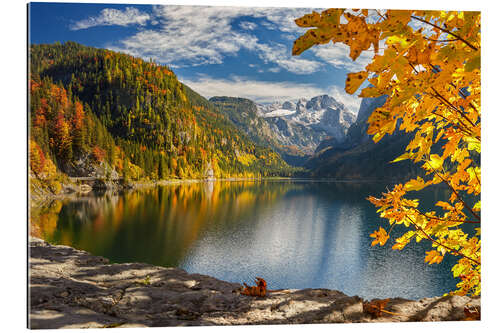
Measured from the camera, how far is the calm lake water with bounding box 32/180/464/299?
40.1 ft

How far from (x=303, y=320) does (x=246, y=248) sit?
11.4 meters

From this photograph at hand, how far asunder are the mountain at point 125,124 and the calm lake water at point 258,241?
3.24 metres

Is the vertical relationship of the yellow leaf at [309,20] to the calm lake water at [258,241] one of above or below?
above

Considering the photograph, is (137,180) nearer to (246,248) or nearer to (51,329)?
(246,248)

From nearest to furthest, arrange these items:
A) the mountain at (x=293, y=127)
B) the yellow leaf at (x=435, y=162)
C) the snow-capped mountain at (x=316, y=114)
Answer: the yellow leaf at (x=435, y=162), the snow-capped mountain at (x=316, y=114), the mountain at (x=293, y=127)

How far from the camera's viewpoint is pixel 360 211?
940 inches

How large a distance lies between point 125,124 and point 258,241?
23270mm

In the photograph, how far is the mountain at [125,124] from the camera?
1048cm

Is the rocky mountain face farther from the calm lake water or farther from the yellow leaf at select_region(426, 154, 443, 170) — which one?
the yellow leaf at select_region(426, 154, 443, 170)

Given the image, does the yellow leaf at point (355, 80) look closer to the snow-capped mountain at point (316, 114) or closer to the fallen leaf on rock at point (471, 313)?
the fallen leaf on rock at point (471, 313)

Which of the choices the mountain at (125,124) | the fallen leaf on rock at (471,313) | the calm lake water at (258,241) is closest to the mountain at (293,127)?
the mountain at (125,124)

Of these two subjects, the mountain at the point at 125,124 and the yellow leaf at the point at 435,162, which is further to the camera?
the mountain at the point at 125,124
